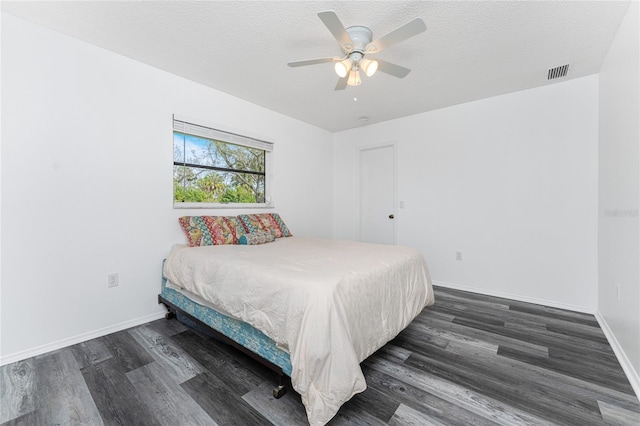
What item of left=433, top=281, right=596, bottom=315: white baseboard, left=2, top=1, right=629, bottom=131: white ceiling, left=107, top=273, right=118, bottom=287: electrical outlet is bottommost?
left=433, top=281, right=596, bottom=315: white baseboard

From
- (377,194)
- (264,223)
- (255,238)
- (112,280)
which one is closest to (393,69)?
(255,238)

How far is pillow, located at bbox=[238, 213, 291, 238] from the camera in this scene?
3258mm

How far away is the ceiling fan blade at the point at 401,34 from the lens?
5.22 ft

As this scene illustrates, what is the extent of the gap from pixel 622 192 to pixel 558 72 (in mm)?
1442

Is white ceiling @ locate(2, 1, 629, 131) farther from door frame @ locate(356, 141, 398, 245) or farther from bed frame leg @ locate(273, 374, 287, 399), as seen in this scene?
bed frame leg @ locate(273, 374, 287, 399)

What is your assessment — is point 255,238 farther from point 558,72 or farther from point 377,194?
point 558,72

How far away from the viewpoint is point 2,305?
1.94 metres

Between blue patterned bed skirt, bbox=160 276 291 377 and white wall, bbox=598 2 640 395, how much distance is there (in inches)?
85.1

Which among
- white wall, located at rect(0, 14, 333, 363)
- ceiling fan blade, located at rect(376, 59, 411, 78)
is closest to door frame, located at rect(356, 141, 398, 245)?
ceiling fan blade, located at rect(376, 59, 411, 78)

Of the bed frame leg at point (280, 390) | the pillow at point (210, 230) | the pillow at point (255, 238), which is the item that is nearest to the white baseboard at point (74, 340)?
the pillow at point (210, 230)

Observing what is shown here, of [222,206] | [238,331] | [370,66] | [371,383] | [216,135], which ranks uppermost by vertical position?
[370,66]

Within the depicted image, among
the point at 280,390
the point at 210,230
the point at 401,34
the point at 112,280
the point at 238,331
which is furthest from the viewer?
the point at 210,230

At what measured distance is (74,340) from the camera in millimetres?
2219

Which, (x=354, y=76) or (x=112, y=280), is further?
(x=112, y=280)
